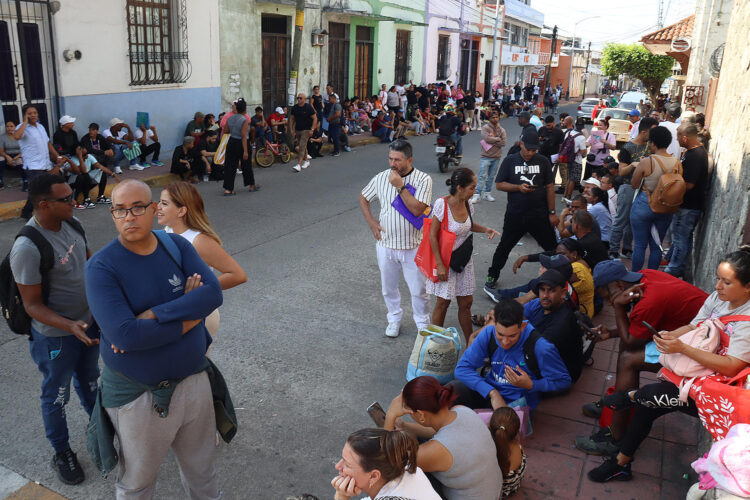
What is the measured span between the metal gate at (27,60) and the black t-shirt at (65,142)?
106 cm

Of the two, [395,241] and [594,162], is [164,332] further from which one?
[594,162]

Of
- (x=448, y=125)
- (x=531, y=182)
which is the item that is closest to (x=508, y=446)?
(x=531, y=182)

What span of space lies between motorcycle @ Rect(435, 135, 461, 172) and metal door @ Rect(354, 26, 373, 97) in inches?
374

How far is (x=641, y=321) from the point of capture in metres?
3.98

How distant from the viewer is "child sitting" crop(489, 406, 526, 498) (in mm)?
3543

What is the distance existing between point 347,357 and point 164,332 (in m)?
2.96

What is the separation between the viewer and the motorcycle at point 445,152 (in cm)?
1469

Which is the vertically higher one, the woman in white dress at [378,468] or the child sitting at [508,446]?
the woman in white dress at [378,468]

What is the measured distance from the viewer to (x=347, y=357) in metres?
5.53

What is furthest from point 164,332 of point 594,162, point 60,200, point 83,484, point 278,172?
point 278,172

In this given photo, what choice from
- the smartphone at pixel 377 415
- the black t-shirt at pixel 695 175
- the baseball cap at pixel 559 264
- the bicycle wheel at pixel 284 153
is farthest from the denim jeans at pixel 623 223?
the bicycle wheel at pixel 284 153

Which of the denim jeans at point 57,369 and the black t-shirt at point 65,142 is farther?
the black t-shirt at point 65,142

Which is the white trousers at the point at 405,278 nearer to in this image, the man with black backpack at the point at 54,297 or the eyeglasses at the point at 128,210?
the man with black backpack at the point at 54,297

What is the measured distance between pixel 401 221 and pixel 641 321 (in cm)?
219
